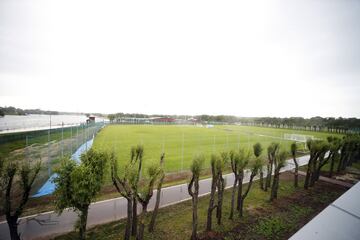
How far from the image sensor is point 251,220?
32.3 ft

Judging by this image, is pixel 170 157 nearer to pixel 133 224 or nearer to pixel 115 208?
pixel 115 208

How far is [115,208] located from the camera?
1007 cm

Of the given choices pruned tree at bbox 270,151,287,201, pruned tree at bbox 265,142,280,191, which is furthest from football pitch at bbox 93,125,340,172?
pruned tree at bbox 270,151,287,201

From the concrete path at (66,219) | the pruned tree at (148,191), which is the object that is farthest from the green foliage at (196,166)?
the concrete path at (66,219)

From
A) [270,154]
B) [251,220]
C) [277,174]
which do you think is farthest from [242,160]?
[270,154]

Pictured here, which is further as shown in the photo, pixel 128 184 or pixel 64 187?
pixel 128 184

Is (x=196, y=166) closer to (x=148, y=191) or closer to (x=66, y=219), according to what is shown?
(x=148, y=191)

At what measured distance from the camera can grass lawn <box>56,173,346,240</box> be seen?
329 inches

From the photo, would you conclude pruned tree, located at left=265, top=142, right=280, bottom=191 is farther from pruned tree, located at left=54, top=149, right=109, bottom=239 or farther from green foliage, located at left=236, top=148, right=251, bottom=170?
pruned tree, located at left=54, top=149, right=109, bottom=239

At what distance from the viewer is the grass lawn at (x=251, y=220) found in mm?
8359

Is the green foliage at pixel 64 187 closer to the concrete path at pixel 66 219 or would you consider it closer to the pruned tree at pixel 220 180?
the concrete path at pixel 66 219

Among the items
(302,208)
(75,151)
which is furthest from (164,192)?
(75,151)

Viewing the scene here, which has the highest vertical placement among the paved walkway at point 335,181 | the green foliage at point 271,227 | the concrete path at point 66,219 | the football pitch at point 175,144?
the football pitch at point 175,144

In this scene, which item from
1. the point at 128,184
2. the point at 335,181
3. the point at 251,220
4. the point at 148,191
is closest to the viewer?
the point at 148,191
